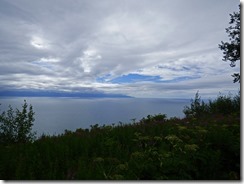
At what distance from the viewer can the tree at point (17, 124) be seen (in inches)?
315

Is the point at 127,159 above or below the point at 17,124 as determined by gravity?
below

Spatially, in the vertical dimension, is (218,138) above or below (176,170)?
above

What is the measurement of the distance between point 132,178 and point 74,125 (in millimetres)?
4481

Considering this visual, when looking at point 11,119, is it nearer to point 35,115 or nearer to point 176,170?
point 35,115

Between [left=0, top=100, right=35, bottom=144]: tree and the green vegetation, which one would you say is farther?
[left=0, top=100, right=35, bottom=144]: tree

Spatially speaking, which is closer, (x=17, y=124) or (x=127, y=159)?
(x=127, y=159)

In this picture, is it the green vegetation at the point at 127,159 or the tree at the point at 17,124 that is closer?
the green vegetation at the point at 127,159

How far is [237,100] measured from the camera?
1134 cm

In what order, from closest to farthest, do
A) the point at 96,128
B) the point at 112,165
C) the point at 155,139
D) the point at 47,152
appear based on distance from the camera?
1. the point at 112,165
2. the point at 47,152
3. the point at 155,139
4. the point at 96,128

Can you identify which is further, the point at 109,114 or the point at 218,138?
the point at 109,114

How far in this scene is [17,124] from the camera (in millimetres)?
8227

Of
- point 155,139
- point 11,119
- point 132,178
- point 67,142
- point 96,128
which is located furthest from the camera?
point 11,119

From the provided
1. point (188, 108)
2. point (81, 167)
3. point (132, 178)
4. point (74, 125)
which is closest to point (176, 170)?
point (132, 178)

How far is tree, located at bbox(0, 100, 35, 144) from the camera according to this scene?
7.99 m
